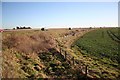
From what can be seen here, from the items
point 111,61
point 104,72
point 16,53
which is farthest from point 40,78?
point 111,61

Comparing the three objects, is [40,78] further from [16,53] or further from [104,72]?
[104,72]

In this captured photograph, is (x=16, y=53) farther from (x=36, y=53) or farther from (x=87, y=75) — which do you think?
(x=87, y=75)

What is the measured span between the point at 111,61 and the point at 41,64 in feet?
30.5

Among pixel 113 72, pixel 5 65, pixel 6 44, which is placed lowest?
pixel 113 72

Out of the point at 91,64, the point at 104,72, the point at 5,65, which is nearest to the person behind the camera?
the point at 5,65

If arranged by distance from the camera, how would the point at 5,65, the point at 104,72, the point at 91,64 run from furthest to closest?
the point at 91,64
the point at 104,72
the point at 5,65

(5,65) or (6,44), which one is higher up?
(6,44)

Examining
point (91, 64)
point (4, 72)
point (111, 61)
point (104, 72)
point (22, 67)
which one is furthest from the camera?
point (111, 61)

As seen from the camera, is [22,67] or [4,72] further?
[22,67]

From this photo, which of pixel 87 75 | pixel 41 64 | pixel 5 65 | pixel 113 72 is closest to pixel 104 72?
pixel 113 72

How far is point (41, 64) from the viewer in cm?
2225

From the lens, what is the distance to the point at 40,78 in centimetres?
1814

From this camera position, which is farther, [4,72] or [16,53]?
[16,53]

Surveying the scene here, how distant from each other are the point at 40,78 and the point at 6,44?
314 inches
